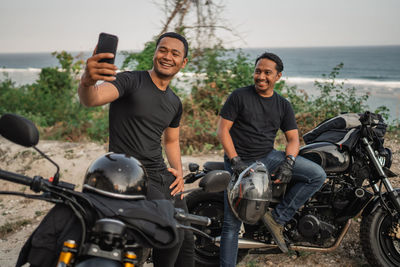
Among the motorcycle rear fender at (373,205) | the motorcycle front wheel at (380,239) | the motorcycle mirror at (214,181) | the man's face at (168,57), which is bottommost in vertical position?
the motorcycle front wheel at (380,239)

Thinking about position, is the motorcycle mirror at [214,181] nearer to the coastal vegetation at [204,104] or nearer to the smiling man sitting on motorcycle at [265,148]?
the smiling man sitting on motorcycle at [265,148]

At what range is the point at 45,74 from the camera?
11484 mm

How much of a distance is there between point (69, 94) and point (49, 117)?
0.84 metres

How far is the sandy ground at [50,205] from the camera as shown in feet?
13.3

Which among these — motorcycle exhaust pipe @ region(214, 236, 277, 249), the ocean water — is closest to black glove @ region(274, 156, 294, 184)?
motorcycle exhaust pipe @ region(214, 236, 277, 249)

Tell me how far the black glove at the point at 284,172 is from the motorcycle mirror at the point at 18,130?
2.35m

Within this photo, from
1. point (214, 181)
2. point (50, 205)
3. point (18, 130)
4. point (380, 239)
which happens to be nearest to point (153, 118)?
point (214, 181)

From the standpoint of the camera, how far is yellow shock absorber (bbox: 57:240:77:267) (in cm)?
141

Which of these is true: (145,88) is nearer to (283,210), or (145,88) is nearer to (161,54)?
(161,54)

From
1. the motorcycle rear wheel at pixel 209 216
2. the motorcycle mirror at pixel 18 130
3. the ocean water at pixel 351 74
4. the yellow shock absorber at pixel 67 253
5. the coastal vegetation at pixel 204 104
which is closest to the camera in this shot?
the yellow shock absorber at pixel 67 253

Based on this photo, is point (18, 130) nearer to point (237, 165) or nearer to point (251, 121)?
point (237, 165)

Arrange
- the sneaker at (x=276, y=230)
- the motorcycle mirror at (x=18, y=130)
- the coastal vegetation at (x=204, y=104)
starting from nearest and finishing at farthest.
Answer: the motorcycle mirror at (x=18, y=130) < the sneaker at (x=276, y=230) < the coastal vegetation at (x=204, y=104)

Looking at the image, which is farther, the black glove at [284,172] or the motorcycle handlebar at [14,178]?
the black glove at [284,172]

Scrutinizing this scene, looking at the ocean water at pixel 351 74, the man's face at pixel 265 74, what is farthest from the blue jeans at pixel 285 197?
the ocean water at pixel 351 74
